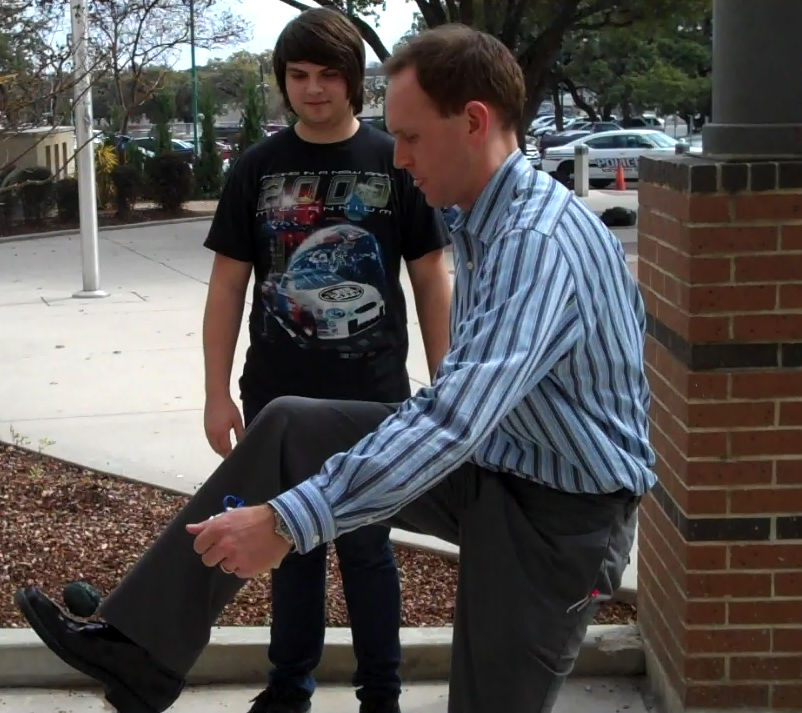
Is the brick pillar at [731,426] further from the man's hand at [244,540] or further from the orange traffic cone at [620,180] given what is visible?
the orange traffic cone at [620,180]

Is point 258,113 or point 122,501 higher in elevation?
point 258,113

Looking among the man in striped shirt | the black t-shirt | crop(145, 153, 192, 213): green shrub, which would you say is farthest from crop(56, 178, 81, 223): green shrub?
the man in striped shirt

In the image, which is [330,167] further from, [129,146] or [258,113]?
[258,113]

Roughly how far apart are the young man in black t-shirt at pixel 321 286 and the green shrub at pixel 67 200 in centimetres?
1574

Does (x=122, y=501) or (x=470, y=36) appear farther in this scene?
(x=122, y=501)

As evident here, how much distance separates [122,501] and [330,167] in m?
2.48

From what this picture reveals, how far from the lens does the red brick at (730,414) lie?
2.99 m

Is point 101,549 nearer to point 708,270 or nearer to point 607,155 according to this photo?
point 708,270

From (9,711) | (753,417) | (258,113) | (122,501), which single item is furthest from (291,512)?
(258,113)

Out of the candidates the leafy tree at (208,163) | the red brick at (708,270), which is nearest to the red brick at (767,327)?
the red brick at (708,270)

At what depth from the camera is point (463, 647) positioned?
85.1 inches

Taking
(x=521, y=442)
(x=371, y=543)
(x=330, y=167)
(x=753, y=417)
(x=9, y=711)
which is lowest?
(x=9, y=711)

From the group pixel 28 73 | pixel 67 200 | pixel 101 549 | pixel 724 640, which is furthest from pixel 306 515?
pixel 67 200

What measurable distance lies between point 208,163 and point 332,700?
20305mm
